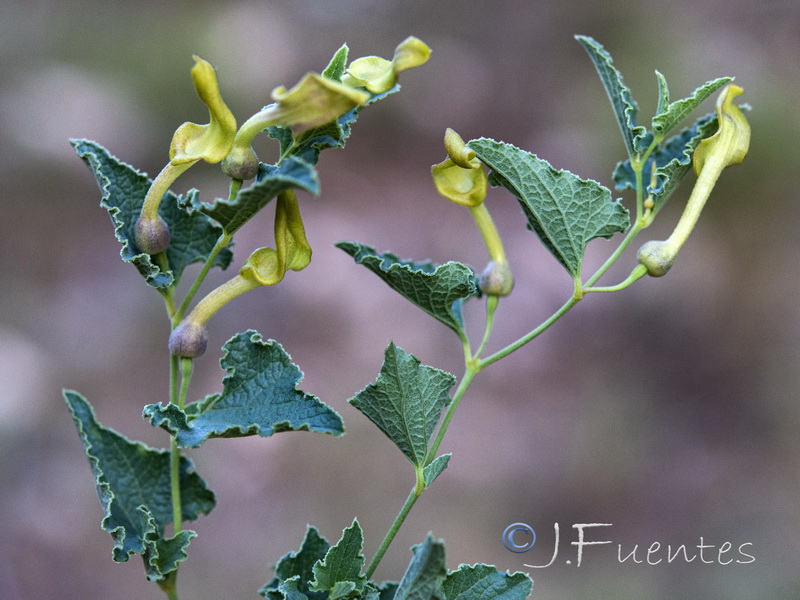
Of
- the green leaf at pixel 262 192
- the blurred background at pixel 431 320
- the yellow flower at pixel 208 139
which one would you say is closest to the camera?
the green leaf at pixel 262 192

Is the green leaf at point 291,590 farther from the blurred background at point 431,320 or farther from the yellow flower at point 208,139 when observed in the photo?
the blurred background at point 431,320

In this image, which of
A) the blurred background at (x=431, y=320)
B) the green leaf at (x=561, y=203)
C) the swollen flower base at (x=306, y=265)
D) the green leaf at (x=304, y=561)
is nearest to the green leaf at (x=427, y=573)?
the swollen flower base at (x=306, y=265)

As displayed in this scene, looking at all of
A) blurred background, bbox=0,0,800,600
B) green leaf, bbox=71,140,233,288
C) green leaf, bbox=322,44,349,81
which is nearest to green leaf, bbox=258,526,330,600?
green leaf, bbox=71,140,233,288

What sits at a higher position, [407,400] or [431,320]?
[431,320]

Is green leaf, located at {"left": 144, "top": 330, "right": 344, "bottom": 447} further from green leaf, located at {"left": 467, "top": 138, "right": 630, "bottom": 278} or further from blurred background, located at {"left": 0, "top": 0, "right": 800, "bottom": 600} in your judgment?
blurred background, located at {"left": 0, "top": 0, "right": 800, "bottom": 600}

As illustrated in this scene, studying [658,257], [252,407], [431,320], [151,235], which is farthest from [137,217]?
[431,320]

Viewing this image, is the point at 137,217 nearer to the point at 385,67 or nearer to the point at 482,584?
the point at 385,67
